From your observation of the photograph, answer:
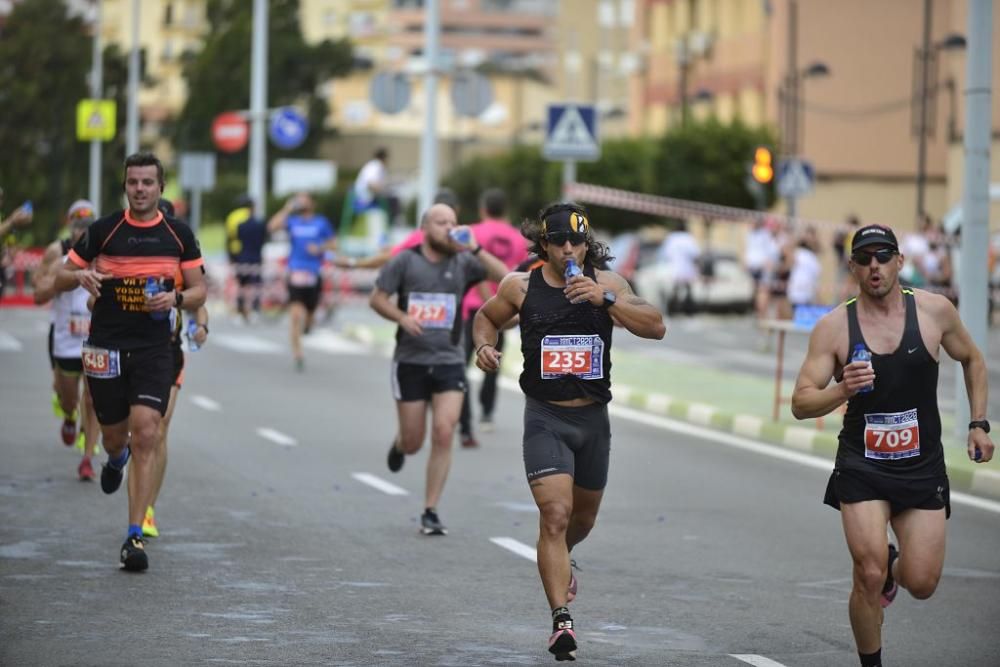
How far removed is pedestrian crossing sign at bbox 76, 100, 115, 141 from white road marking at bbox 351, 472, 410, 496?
38.6 m

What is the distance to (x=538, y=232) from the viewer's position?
29.2 feet

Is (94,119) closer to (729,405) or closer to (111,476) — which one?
(729,405)

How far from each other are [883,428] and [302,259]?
17816mm

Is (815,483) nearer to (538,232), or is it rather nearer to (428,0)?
(538,232)

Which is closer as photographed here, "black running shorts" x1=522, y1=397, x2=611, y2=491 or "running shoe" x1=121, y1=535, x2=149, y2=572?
"black running shorts" x1=522, y1=397, x2=611, y2=491

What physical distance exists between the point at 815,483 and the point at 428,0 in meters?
17.3

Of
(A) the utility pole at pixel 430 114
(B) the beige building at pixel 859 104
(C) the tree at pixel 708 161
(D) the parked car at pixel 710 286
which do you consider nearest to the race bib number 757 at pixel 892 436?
(A) the utility pole at pixel 430 114

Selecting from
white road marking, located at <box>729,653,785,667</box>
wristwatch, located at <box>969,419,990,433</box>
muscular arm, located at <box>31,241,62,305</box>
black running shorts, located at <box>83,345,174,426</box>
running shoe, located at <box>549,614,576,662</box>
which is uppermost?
muscular arm, located at <box>31,241,62,305</box>

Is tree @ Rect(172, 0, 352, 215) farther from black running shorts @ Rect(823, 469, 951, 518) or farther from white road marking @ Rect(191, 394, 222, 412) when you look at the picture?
black running shorts @ Rect(823, 469, 951, 518)

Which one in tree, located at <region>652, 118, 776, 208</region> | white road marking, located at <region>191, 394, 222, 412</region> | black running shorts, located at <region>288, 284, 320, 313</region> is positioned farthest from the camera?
tree, located at <region>652, 118, 776, 208</region>

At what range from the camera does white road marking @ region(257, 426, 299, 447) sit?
16867 millimetres

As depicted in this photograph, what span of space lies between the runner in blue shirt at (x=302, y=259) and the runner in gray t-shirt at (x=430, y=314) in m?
11.4

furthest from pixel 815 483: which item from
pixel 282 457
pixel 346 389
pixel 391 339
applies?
pixel 391 339

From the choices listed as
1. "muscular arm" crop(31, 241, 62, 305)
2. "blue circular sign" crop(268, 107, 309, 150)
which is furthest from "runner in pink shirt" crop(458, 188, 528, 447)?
"blue circular sign" crop(268, 107, 309, 150)
